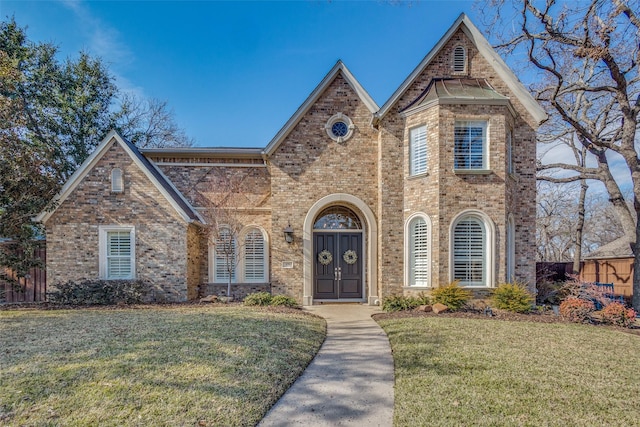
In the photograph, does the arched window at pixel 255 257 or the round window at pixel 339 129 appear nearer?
the round window at pixel 339 129

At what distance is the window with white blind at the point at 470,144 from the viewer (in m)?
10.5

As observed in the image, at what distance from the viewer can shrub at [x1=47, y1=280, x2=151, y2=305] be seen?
1055cm

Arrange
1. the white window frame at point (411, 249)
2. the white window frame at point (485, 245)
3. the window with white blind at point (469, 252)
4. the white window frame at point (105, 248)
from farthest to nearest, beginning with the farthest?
the white window frame at point (105, 248), the white window frame at point (411, 249), the window with white blind at point (469, 252), the white window frame at point (485, 245)

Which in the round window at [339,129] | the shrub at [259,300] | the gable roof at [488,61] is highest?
the gable roof at [488,61]

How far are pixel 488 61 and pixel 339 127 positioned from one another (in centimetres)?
556

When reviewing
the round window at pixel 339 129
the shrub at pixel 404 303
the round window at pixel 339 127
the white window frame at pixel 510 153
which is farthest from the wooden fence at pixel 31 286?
the white window frame at pixel 510 153

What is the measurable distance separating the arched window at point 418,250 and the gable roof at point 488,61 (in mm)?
3740

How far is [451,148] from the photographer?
33.9 ft

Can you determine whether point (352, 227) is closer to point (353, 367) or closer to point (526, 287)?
point (526, 287)

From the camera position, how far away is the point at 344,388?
4.66m

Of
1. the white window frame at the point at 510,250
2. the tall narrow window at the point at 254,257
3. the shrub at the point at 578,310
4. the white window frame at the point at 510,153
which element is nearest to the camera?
the shrub at the point at 578,310

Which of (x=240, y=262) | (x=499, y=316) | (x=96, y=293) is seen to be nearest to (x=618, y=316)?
(x=499, y=316)

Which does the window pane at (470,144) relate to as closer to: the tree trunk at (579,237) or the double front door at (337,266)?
the double front door at (337,266)

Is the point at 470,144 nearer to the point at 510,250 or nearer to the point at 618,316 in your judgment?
the point at 510,250
